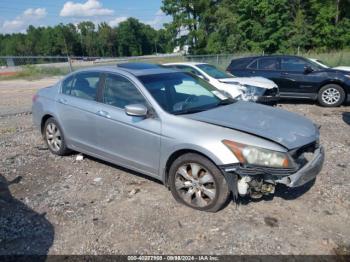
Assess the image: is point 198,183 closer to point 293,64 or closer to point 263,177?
point 263,177

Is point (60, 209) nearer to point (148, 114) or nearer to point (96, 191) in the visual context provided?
point (96, 191)

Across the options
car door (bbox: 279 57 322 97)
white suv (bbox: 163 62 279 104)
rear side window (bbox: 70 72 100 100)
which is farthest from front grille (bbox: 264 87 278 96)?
rear side window (bbox: 70 72 100 100)

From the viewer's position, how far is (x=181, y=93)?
459 centimetres

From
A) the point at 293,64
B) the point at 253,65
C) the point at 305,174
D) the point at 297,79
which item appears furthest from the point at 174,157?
the point at 253,65

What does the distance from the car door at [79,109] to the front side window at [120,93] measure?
0.23 meters

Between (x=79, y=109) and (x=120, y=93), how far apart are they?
0.84m

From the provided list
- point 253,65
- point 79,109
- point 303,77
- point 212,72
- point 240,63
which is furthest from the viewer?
point 240,63

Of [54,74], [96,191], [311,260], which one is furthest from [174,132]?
[54,74]

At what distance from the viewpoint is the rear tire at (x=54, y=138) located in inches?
220

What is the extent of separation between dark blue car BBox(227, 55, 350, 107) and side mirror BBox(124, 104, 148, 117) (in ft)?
24.4

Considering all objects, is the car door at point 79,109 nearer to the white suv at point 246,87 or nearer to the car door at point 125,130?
the car door at point 125,130

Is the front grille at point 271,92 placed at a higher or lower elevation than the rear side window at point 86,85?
lower

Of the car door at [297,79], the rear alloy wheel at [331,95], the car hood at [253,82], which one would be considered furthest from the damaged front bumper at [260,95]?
the rear alloy wheel at [331,95]

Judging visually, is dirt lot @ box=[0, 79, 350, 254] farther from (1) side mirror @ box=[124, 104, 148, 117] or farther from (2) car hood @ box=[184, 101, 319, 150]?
(1) side mirror @ box=[124, 104, 148, 117]
